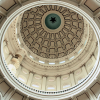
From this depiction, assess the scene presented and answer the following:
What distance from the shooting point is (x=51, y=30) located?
3431 centimetres

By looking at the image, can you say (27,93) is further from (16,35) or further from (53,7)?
(53,7)

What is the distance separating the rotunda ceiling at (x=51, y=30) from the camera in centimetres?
3073

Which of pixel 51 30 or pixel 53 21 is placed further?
pixel 51 30

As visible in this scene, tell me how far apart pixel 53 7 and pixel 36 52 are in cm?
1202

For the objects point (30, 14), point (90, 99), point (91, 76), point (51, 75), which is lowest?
point (90, 99)

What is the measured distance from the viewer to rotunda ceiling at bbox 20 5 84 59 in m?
30.7

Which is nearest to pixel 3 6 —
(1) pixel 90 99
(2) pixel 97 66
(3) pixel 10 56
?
(3) pixel 10 56

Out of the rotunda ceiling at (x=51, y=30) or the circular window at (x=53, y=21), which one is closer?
the rotunda ceiling at (x=51, y=30)

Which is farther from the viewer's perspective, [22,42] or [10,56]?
[22,42]

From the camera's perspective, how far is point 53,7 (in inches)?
1212

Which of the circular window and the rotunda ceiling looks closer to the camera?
the rotunda ceiling

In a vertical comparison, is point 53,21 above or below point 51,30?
above

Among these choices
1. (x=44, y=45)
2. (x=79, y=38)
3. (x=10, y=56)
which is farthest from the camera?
(x=44, y=45)

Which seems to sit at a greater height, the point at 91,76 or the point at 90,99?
the point at 91,76
